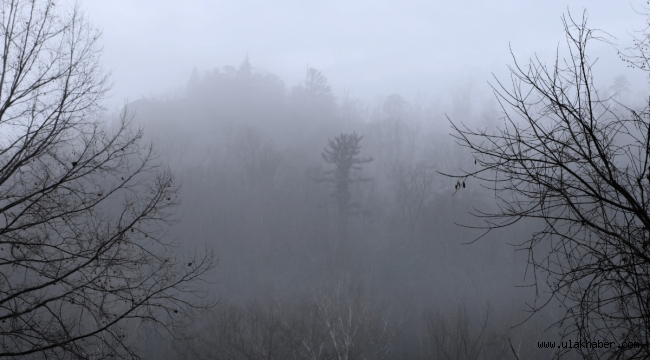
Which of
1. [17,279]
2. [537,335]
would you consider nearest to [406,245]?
[537,335]

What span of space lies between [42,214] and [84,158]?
94 centimetres

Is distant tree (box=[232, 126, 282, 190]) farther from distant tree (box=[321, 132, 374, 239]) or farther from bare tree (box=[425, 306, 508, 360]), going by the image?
bare tree (box=[425, 306, 508, 360])

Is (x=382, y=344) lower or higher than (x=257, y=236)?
lower

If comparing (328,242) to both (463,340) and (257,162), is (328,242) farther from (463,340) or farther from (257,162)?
(463,340)

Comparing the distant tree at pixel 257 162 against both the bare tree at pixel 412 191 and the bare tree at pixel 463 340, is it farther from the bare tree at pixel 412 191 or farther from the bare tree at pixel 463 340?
the bare tree at pixel 463 340

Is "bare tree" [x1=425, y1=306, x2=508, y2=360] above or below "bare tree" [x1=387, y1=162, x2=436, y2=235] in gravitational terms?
below

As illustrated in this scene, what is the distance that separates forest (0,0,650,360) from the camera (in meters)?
5.41

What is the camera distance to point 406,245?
3350 centimetres

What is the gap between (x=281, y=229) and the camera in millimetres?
37438

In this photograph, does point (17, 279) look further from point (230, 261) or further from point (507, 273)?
point (507, 273)

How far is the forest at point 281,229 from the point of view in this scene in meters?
5.41

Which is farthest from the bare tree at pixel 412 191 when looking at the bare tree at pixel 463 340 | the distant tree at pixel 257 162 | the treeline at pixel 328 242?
A: the distant tree at pixel 257 162

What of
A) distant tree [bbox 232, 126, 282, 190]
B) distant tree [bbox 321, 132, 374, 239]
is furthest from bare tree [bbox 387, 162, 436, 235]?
distant tree [bbox 232, 126, 282, 190]

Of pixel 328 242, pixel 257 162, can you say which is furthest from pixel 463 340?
pixel 257 162
